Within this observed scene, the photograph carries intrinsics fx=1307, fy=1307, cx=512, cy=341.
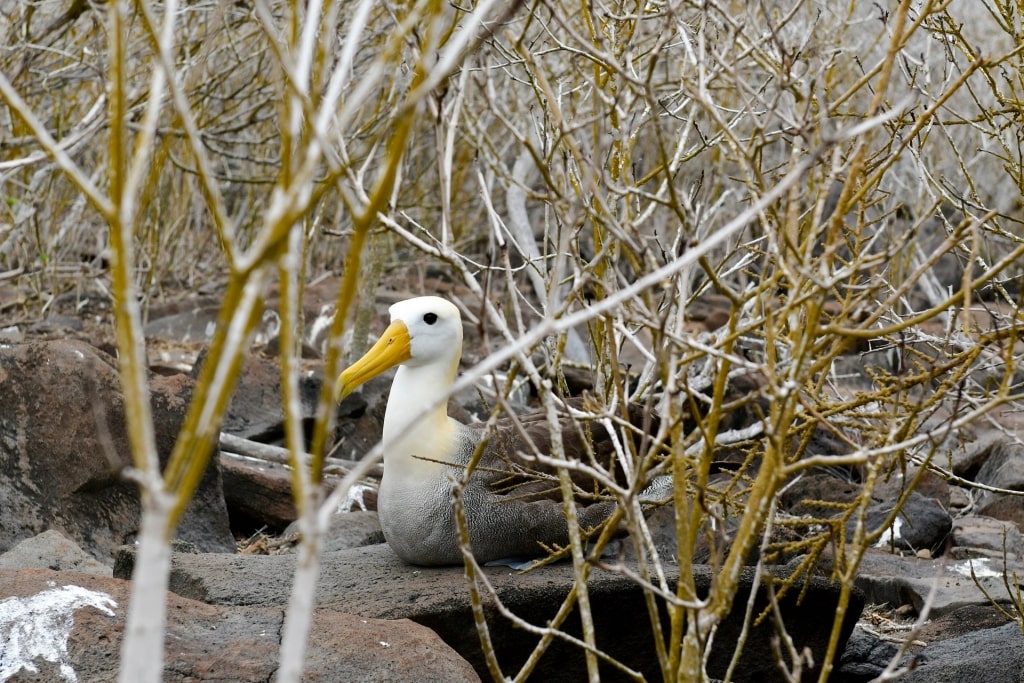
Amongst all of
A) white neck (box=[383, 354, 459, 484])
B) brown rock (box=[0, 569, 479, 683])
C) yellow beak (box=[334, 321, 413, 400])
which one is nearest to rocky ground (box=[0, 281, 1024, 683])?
brown rock (box=[0, 569, 479, 683])

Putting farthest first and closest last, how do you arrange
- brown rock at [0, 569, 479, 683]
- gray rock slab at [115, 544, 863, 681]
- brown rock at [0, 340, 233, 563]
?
brown rock at [0, 340, 233, 563] → gray rock slab at [115, 544, 863, 681] → brown rock at [0, 569, 479, 683]

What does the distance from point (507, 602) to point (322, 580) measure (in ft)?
1.97

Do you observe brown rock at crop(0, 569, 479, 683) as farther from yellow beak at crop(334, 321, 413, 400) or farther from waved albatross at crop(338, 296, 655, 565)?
yellow beak at crop(334, 321, 413, 400)

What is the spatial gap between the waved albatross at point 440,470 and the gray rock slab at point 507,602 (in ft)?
0.35

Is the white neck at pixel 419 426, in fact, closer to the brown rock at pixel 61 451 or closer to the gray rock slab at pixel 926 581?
the brown rock at pixel 61 451

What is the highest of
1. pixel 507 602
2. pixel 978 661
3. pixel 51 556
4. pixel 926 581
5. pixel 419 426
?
pixel 419 426

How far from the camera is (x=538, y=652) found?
8.09 feet

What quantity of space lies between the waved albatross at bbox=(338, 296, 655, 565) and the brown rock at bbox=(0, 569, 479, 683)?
73cm

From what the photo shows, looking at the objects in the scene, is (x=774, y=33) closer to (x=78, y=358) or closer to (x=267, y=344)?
(x=78, y=358)

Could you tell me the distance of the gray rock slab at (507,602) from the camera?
3.80m

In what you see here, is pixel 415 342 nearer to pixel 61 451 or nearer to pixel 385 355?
pixel 385 355

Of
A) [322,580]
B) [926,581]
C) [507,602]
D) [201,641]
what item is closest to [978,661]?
[926,581]

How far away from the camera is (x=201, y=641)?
3139mm

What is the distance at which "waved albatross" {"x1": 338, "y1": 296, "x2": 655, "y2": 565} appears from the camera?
408 cm
